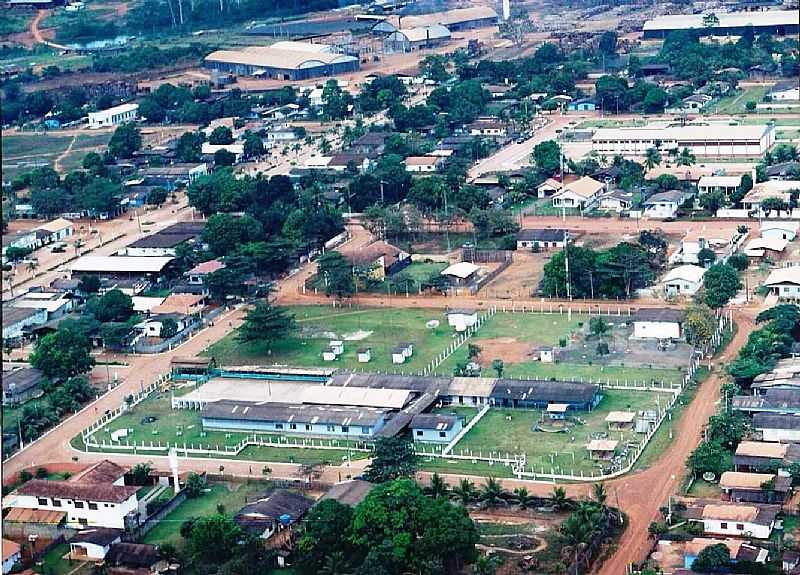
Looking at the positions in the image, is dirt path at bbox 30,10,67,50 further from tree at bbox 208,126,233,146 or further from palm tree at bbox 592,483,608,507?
palm tree at bbox 592,483,608,507

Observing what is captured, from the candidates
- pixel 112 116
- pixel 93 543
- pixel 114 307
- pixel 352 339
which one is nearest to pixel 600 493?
pixel 93 543

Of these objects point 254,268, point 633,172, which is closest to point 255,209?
point 254,268

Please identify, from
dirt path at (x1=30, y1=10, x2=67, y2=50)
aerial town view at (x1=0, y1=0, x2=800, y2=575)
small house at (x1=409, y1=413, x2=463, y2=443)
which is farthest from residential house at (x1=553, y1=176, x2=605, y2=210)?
dirt path at (x1=30, y1=10, x2=67, y2=50)

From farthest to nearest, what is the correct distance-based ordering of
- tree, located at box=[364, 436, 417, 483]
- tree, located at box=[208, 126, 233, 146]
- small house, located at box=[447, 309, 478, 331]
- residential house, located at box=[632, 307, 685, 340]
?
tree, located at box=[208, 126, 233, 146]
small house, located at box=[447, 309, 478, 331]
residential house, located at box=[632, 307, 685, 340]
tree, located at box=[364, 436, 417, 483]

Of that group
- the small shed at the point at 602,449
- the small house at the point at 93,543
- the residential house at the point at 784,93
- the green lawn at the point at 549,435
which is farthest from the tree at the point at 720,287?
the residential house at the point at 784,93

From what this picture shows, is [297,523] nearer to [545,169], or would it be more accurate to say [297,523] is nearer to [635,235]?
[635,235]

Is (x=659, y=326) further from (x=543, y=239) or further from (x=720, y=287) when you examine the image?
(x=543, y=239)
